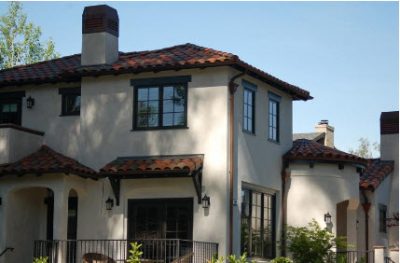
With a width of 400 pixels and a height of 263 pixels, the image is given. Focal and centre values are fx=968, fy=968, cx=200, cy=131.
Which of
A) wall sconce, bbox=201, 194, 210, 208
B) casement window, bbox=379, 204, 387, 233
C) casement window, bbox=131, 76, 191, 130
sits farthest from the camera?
casement window, bbox=379, 204, 387, 233

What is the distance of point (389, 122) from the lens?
35375 mm

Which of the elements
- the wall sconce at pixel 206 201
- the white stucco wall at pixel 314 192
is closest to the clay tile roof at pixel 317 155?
the white stucco wall at pixel 314 192

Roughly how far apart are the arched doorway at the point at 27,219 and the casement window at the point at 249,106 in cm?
639

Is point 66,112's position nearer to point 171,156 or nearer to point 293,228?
point 171,156

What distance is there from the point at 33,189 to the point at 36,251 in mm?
2518

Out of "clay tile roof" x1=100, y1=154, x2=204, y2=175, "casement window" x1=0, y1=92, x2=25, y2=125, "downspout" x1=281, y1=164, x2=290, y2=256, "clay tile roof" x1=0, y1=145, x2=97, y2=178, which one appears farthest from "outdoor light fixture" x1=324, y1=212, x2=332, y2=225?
"casement window" x1=0, y1=92, x2=25, y2=125

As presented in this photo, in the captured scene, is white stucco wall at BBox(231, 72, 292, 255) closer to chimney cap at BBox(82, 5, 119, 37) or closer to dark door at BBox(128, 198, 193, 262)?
dark door at BBox(128, 198, 193, 262)

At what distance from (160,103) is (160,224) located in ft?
11.4

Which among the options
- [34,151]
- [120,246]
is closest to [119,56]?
[34,151]

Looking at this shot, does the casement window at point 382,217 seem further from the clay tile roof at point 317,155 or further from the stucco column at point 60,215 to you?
the stucco column at point 60,215

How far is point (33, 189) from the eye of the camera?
2934 centimetres

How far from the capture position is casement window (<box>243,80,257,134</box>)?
28.4 metres

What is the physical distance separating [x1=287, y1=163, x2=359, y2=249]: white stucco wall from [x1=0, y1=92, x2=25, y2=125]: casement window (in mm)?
8825

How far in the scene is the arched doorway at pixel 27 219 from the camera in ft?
92.7
